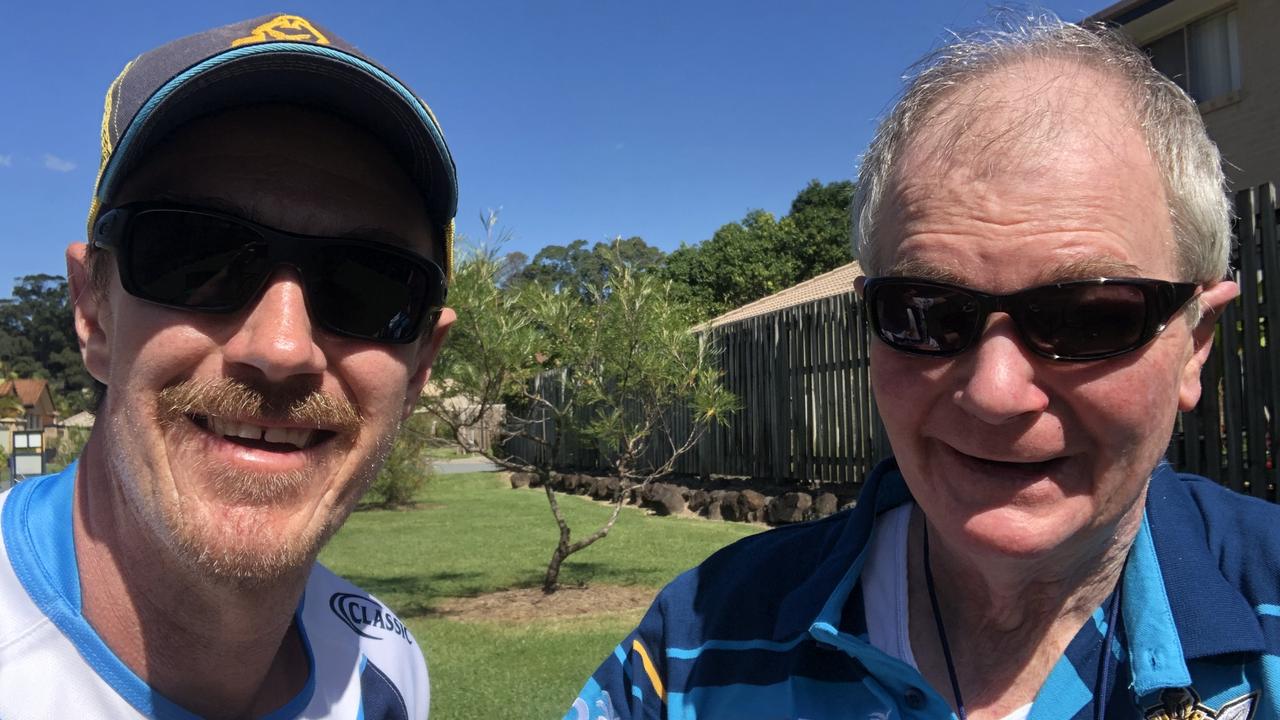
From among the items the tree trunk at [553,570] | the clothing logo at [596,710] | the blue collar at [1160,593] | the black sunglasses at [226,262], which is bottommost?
the tree trunk at [553,570]

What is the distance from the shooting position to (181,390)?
1554mm

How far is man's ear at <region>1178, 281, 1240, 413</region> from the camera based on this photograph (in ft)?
4.99

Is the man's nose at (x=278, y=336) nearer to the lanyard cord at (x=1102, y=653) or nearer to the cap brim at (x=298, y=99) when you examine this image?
the cap brim at (x=298, y=99)

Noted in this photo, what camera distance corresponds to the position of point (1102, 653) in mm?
1487

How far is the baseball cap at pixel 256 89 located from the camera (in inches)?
60.8

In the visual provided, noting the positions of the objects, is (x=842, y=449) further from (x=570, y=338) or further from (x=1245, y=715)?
(x=1245, y=715)

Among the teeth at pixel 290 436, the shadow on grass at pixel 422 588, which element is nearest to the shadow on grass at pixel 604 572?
the shadow on grass at pixel 422 588

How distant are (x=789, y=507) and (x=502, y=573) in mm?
3927

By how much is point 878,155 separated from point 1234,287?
688mm

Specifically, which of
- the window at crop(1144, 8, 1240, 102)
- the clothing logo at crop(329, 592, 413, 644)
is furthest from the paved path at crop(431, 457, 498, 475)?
the clothing logo at crop(329, 592, 413, 644)

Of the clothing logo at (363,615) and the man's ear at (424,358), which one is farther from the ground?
the man's ear at (424,358)

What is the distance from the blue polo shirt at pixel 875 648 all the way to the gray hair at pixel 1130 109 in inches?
19.3

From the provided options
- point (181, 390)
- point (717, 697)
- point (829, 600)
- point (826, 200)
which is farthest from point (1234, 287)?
point (826, 200)

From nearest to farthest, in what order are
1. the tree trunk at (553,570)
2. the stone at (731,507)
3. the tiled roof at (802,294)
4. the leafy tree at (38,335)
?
1. the tree trunk at (553,570)
2. the stone at (731,507)
3. the tiled roof at (802,294)
4. the leafy tree at (38,335)
